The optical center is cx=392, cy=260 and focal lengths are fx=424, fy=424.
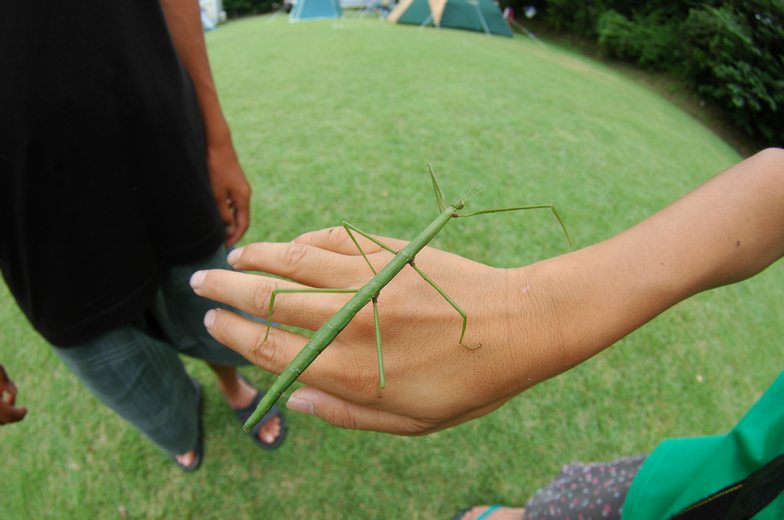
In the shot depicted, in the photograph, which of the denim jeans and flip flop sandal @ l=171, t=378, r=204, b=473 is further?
flip flop sandal @ l=171, t=378, r=204, b=473

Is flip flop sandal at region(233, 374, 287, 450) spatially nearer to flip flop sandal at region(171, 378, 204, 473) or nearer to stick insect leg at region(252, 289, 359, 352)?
flip flop sandal at region(171, 378, 204, 473)

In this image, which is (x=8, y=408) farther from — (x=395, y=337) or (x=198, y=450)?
(x=395, y=337)

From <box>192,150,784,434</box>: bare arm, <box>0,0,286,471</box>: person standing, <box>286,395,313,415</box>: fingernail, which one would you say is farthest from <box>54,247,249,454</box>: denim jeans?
<box>286,395,313,415</box>: fingernail

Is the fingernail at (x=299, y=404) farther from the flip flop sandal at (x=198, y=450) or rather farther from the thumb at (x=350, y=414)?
the flip flop sandal at (x=198, y=450)

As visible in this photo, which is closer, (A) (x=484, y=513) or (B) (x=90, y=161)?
(B) (x=90, y=161)

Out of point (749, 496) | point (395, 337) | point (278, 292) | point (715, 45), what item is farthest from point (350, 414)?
point (715, 45)

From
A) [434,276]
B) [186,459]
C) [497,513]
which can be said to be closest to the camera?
[434,276]
